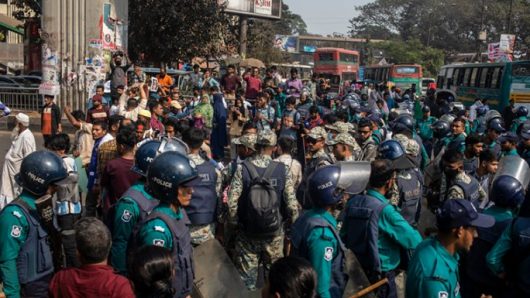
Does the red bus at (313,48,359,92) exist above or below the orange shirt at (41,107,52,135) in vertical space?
above

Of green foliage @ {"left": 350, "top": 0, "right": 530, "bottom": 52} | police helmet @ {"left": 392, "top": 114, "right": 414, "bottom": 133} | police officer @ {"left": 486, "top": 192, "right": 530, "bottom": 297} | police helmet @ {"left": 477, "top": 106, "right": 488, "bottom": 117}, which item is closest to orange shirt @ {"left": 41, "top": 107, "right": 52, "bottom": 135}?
police helmet @ {"left": 392, "top": 114, "right": 414, "bottom": 133}

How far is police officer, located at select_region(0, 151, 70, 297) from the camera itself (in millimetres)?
4129

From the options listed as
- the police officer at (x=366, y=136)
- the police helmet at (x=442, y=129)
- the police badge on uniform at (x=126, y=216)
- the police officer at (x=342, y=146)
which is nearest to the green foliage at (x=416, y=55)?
the police helmet at (x=442, y=129)

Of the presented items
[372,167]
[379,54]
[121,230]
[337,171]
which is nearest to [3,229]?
[121,230]

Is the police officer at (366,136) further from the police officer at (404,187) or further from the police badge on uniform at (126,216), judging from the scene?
the police badge on uniform at (126,216)

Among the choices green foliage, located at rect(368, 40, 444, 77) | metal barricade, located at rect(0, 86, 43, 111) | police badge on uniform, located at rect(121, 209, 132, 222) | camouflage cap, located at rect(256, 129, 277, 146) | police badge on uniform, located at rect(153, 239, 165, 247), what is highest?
green foliage, located at rect(368, 40, 444, 77)

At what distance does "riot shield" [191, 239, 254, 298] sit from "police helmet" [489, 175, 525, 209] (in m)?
1.94

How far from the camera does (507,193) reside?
4.59 metres

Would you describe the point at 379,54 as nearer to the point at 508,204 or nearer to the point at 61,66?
the point at 61,66

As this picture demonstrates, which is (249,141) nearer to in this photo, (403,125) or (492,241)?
(492,241)

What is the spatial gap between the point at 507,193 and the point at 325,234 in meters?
1.45

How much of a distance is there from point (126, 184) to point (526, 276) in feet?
11.4

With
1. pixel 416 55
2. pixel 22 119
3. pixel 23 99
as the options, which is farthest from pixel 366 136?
pixel 416 55

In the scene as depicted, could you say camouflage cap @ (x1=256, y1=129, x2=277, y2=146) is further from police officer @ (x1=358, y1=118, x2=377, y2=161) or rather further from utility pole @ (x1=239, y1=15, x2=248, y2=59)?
utility pole @ (x1=239, y1=15, x2=248, y2=59)
